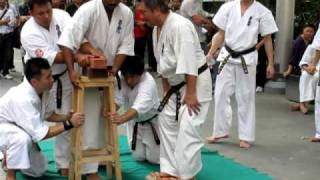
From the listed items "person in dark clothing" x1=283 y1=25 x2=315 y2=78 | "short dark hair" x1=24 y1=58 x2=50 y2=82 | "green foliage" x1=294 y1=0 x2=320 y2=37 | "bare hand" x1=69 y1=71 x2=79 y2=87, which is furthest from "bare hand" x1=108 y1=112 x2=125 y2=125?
"green foliage" x1=294 y1=0 x2=320 y2=37

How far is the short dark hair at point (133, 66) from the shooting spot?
454cm

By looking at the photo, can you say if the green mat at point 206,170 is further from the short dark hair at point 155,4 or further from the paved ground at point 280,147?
the short dark hair at point 155,4

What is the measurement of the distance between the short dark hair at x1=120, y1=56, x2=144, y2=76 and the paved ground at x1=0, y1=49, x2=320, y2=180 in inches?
52.3

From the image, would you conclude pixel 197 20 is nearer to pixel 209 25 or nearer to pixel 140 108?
pixel 209 25

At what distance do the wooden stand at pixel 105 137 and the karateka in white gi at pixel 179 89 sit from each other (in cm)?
41

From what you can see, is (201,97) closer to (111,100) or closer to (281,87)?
(111,100)

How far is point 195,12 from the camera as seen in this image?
8602 mm

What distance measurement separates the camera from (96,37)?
4.14 meters

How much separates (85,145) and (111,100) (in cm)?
48

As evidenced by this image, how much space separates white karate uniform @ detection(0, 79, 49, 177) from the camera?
3.99 metres

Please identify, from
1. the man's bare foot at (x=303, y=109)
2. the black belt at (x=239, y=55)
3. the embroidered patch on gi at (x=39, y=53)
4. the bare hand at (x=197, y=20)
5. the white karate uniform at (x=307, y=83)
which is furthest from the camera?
the bare hand at (x=197, y=20)

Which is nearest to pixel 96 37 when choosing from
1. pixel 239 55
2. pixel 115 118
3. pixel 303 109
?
pixel 115 118

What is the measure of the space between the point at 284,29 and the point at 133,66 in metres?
4.75

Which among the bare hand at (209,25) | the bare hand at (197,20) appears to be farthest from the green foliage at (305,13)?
the bare hand at (197,20)
